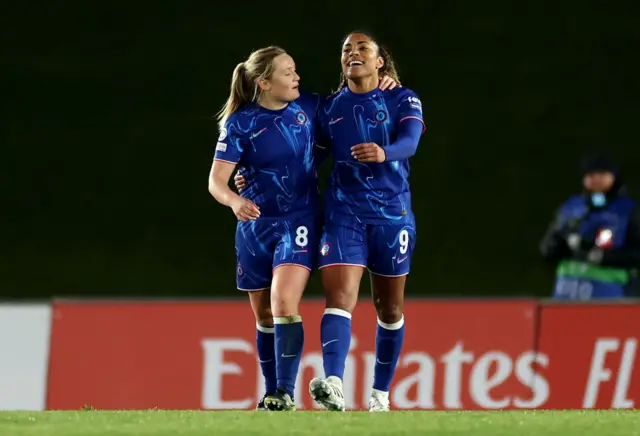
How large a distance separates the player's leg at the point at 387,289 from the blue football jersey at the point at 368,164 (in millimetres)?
84

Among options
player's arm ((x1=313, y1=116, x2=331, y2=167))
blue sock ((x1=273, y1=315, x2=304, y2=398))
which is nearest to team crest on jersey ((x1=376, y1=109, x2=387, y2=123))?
player's arm ((x1=313, y1=116, x2=331, y2=167))

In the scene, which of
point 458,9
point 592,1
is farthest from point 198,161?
point 592,1

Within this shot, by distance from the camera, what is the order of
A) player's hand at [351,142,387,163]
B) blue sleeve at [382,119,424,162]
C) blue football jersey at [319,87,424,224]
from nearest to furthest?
player's hand at [351,142,387,163] → blue sleeve at [382,119,424,162] → blue football jersey at [319,87,424,224]

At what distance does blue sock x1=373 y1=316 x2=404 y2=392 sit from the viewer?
7.21 metres

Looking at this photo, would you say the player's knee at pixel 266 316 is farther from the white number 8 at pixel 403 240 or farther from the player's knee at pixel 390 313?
the white number 8 at pixel 403 240

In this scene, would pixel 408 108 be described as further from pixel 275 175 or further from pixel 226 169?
pixel 226 169

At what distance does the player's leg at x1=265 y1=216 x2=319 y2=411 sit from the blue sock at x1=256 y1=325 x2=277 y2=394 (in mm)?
432

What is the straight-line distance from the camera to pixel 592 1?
45.4 ft

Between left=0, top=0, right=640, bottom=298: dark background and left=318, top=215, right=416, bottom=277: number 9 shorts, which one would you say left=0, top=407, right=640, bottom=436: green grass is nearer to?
left=318, top=215, right=416, bottom=277: number 9 shorts

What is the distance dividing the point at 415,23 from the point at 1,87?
3.85m

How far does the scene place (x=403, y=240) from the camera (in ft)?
23.1

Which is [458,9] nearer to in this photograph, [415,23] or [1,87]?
[415,23]

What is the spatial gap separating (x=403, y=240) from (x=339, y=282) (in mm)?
411

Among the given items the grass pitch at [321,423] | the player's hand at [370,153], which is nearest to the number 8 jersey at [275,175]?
the player's hand at [370,153]
